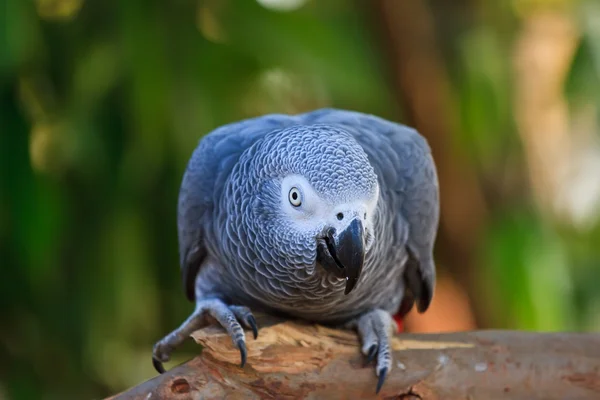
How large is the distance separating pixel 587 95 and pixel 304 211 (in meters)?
1.85

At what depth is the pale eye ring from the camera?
113 cm

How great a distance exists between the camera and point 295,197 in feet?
3.74

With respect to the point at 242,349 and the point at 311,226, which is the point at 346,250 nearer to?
the point at 311,226

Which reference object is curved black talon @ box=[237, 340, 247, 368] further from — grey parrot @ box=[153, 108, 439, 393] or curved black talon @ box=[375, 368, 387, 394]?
curved black talon @ box=[375, 368, 387, 394]

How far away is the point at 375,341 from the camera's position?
1.36 metres

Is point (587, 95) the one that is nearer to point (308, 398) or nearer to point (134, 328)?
point (308, 398)

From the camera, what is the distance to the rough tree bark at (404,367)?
4.01 feet

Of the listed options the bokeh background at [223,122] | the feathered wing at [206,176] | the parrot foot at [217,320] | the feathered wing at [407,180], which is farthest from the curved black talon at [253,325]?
the bokeh background at [223,122]

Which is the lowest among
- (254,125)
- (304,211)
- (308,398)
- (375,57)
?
(308,398)

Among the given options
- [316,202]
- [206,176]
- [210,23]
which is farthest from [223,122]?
[316,202]

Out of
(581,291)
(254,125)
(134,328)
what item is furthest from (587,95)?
(134,328)

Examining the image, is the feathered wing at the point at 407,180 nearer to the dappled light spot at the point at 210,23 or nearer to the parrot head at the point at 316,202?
the parrot head at the point at 316,202

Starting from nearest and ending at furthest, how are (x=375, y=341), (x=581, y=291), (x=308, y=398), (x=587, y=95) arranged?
(x=308, y=398) → (x=375, y=341) → (x=587, y=95) → (x=581, y=291)

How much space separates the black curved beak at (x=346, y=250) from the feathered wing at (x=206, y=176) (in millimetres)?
392
